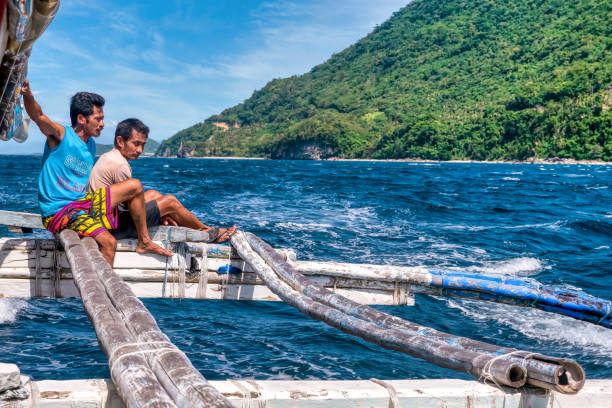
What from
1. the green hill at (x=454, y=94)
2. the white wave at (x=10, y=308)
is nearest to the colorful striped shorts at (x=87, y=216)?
the white wave at (x=10, y=308)

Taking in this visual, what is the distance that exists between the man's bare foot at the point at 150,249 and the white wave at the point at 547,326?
388 centimetres

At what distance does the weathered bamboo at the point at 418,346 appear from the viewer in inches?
89.7

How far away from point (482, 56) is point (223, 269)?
478 feet

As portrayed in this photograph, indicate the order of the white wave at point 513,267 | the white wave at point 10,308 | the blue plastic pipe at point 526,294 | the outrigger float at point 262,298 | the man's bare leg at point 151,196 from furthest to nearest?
the white wave at point 513,267
the white wave at point 10,308
the man's bare leg at point 151,196
the blue plastic pipe at point 526,294
the outrigger float at point 262,298

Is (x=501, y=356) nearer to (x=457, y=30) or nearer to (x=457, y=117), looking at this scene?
(x=457, y=117)

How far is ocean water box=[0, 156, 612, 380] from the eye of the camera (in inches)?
179

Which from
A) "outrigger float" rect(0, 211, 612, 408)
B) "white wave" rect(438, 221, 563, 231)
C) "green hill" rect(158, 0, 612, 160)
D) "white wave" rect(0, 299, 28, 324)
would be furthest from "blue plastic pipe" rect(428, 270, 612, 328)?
"green hill" rect(158, 0, 612, 160)

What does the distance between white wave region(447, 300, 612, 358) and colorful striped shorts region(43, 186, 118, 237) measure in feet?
14.7

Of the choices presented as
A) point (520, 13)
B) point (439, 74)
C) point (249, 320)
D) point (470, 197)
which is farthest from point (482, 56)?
point (249, 320)

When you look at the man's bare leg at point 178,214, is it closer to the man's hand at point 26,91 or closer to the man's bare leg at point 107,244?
the man's bare leg at point 107,244

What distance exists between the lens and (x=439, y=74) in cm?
13975

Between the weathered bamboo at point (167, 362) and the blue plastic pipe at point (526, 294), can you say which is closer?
the weathered bamboo at point (167, 362)

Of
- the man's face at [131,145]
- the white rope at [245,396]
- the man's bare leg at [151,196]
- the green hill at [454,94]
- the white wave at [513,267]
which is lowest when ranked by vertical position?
the white wave at [513,267]

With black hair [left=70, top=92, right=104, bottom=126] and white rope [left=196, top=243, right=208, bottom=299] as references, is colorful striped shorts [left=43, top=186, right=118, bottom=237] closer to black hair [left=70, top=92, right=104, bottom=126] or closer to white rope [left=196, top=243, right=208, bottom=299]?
black hair [left=70, top=92, right=104, bottom=126]
